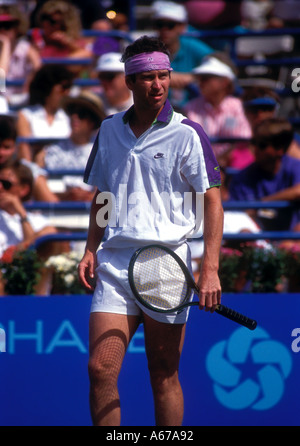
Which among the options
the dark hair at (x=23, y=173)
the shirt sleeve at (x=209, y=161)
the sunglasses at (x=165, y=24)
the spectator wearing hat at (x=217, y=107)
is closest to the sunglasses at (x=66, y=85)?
the spectator wearing hat at (x=217, y=107)

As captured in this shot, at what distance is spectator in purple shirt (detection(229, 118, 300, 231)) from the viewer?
20.9 feet

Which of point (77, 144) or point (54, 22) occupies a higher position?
point (54, 22)

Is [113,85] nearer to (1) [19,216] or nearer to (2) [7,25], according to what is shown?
(2) [7,25]

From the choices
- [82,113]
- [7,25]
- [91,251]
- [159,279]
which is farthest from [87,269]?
[7,25]

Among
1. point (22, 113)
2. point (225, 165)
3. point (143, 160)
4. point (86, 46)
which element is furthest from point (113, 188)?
point (86, 46)

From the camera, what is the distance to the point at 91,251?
3.99 metres

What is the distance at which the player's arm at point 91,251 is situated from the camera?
3.93 meters

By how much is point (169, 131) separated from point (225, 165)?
322 cm

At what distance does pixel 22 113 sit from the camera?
7.34 m

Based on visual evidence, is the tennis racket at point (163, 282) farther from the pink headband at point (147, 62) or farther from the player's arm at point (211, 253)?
the pink headband at point (147, 62)

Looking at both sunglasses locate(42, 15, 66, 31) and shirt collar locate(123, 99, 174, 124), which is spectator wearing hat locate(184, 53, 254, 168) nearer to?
sunglasses locate(42, 15, 66, 31)

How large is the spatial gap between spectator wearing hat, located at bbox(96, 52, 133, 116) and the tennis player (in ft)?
10.9

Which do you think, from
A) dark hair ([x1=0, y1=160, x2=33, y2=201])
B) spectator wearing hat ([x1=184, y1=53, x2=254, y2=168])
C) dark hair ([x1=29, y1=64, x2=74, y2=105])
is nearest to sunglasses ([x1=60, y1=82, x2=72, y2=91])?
dark hair ([x1=29, y1=64, x2=74, y2=105])

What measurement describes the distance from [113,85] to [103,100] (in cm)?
16
